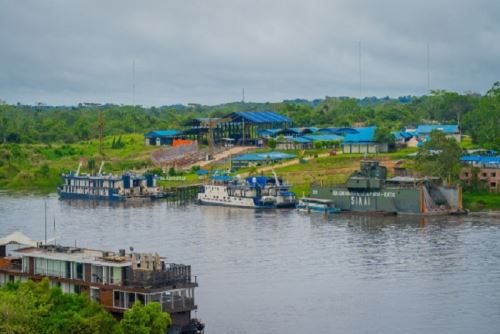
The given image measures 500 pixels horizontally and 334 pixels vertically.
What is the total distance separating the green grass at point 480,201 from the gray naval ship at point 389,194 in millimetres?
2287

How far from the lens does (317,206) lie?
101 m

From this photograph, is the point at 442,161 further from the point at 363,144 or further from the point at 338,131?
the point at 338,131

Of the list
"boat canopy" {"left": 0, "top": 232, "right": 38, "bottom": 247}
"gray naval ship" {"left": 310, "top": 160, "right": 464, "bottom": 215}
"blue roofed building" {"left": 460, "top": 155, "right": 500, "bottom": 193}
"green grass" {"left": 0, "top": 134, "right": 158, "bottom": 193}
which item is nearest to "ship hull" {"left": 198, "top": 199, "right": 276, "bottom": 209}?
"gray naval ship" {"left": 310, "top": 160, "right": 464, "bottom": 215}

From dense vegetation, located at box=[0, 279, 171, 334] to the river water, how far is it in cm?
687

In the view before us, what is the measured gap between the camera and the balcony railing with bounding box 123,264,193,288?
147 ft

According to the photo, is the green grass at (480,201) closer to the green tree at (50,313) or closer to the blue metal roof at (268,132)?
the blue metal roof at (268,132)

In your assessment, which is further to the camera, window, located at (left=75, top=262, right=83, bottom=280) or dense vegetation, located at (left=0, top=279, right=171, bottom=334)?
window, located at (left=75, top=262, right=83, bottom=280)

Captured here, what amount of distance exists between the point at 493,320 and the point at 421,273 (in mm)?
12394

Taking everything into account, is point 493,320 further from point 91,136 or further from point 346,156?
point 91,136

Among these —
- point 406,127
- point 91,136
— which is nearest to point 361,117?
point 406,127

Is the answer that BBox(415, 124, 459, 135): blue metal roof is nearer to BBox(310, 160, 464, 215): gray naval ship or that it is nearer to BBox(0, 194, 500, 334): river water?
BBox(310, 160, 464, 215): gray naval ship

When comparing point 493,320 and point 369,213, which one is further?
point 369,213

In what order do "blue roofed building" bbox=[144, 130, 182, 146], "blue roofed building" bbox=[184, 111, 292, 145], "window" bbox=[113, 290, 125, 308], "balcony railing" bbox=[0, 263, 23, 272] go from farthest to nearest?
"blue roofed building" bbox=[144, 130, 182, 146] → "blue roofed building" bbox=[184, 111, 292, 145] → "balcony railing" bbox=[0, 263, 23, 272] → "window" bbox=[113, 290, 125, 308]

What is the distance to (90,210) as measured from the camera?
350 ft
